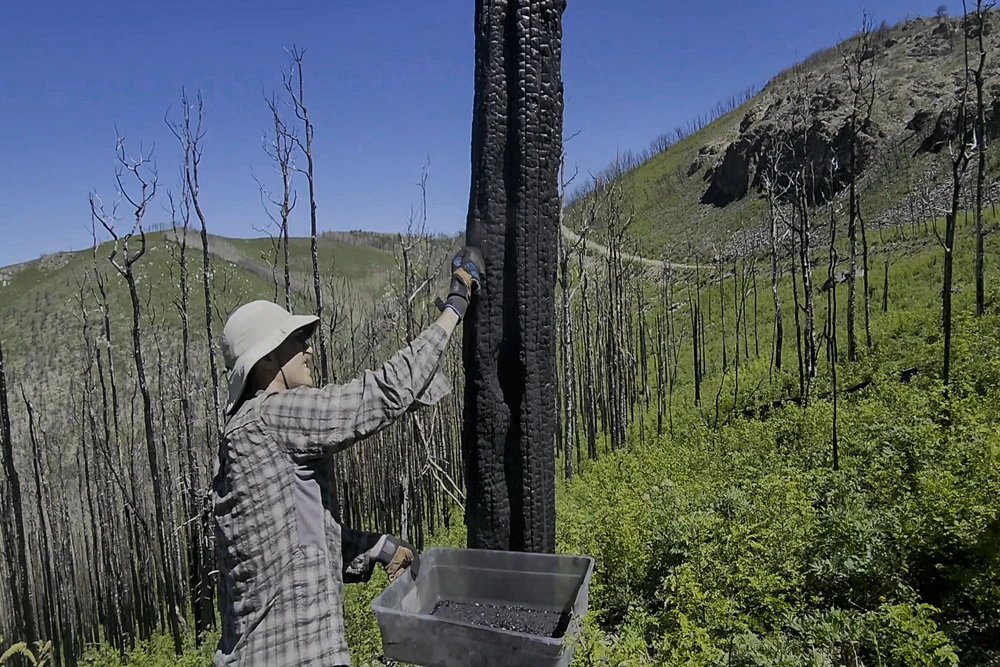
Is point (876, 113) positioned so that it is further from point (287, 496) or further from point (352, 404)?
point (287, 496)

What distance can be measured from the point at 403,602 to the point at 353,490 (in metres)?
17.3

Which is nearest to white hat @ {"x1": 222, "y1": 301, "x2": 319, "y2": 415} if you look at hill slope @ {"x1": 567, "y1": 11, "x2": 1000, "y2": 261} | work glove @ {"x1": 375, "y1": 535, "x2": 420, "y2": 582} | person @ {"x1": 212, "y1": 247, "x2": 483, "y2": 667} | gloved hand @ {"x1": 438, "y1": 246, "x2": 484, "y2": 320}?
person @ {"x1": 212, "y1": 247, "x2": 483, "y2": 667}

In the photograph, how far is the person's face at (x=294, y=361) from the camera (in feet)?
6.27

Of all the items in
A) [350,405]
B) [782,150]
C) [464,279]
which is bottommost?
[350,405]

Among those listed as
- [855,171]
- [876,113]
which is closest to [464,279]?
[855,171]

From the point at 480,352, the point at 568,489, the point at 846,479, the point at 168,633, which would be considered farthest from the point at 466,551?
the point at 168,633

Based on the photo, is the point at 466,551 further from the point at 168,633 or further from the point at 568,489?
the point at 168,633

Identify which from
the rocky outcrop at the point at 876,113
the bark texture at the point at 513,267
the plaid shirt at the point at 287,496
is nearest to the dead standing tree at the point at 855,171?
the bark texture at the point at 513,267

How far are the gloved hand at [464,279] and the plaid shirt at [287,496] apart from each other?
280mm

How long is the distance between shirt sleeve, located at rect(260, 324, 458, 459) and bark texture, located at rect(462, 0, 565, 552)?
0.73 metres

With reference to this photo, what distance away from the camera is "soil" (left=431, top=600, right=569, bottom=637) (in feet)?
6.24

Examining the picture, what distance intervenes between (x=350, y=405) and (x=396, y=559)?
2.09 feet

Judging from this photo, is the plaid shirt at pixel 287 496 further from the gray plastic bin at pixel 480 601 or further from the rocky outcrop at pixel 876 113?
the rocky outcrop at pixel 876 113

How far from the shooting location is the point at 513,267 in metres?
2.44
